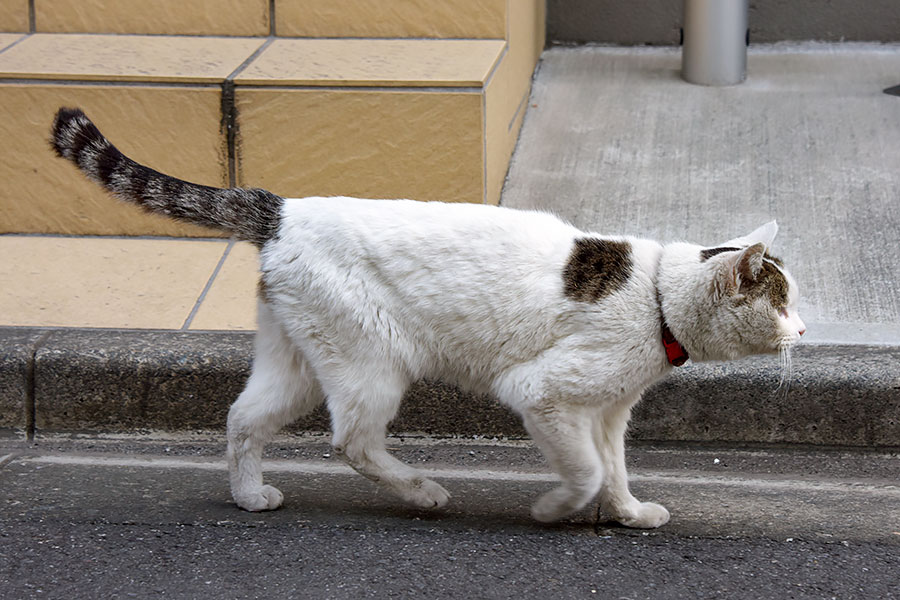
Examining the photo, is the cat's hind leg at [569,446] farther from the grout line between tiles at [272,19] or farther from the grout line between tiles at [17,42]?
the grout line between tiles at [17,42]

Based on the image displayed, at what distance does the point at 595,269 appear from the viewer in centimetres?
342

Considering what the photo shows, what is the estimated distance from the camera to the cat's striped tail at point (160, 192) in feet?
11.5

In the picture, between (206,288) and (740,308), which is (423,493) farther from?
(206,288)

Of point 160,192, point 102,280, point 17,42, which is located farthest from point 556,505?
point 17,42

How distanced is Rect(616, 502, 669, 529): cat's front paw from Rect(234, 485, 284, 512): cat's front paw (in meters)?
1.15

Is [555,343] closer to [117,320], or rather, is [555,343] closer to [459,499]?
[459,499]

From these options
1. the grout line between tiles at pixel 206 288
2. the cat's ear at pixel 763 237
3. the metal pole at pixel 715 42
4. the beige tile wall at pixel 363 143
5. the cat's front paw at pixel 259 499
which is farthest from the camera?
the metal pole at pixel 715 42

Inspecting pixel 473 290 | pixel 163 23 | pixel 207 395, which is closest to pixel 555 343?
A: pixel 473 290

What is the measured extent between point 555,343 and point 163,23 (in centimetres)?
333

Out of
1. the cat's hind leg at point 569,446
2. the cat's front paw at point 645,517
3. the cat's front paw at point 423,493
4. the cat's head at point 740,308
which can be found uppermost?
the cat's head at point 740,308

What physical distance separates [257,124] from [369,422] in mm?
2212

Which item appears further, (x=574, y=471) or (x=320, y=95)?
(x=320, y=95)

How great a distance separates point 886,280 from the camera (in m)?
4.71

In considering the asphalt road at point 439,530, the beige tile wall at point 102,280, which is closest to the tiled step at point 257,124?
the beige tile wall at point 102,280
